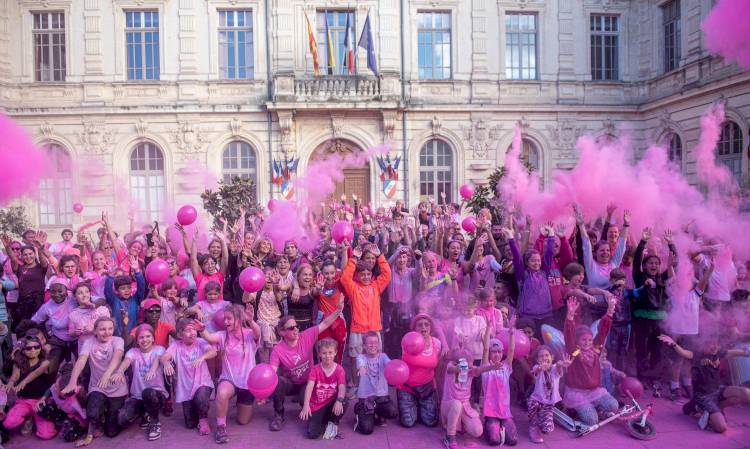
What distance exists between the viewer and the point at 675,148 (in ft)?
56.4

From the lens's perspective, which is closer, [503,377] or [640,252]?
[503,377]

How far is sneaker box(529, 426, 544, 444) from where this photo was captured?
5.00 metres

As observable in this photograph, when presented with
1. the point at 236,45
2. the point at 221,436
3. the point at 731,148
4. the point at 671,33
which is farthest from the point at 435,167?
the point at 221,436

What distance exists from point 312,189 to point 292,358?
10744 millimetres

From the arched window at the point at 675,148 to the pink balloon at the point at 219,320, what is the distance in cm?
1601

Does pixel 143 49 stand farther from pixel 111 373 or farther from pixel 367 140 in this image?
pixel 111 373

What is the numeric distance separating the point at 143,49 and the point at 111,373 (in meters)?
14.9

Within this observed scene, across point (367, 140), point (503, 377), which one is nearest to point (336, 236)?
point (503, 377)

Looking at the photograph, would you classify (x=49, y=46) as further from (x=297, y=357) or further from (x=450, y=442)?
(x=450, y=442)

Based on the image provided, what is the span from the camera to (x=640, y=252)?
20.4 ft

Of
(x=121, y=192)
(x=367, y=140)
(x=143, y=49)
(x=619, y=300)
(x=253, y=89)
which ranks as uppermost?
(x=143, y=49)

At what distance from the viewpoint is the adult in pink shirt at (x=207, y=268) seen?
20.8ft

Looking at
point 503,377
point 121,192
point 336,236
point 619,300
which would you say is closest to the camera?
point 503,377

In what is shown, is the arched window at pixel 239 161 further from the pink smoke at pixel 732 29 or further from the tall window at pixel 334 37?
the pink smoke at pixel 732 29
